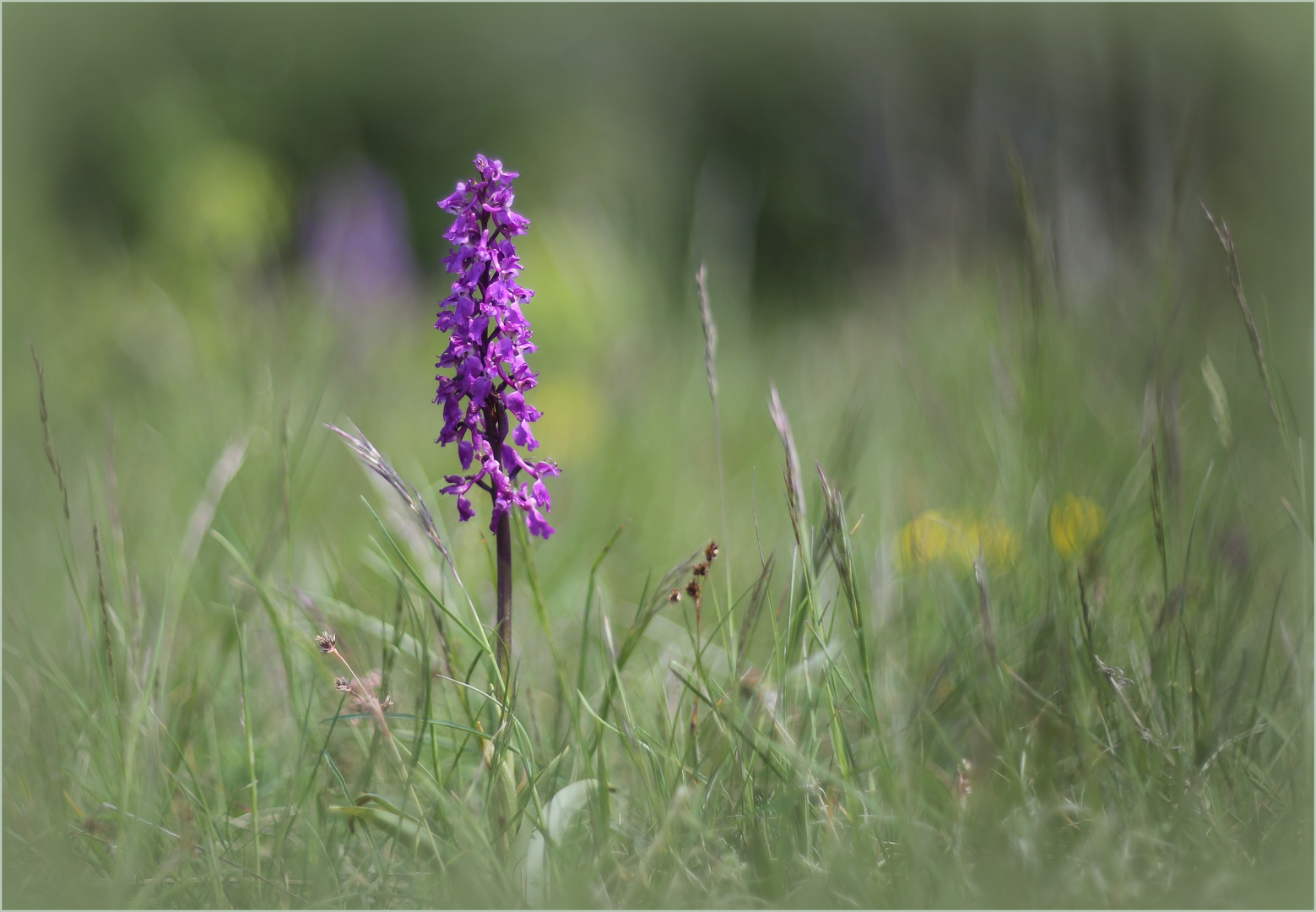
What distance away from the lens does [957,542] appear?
2.30 metres

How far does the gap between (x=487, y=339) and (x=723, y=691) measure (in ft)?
2.46

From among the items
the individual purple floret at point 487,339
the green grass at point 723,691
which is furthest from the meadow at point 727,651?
the individual purple floret at point 487,339

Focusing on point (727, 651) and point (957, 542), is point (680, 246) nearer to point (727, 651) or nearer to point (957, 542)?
point (957, 542)

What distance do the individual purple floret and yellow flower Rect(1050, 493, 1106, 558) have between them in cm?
119

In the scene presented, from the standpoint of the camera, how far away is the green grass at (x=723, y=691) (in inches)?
54.1

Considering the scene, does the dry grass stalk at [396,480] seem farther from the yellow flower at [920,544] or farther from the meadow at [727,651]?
the yellow flower at [920,544]

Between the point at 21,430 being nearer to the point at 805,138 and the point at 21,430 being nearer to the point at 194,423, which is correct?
the point at 194,423

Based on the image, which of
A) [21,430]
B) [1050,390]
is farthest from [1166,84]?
[21,430]

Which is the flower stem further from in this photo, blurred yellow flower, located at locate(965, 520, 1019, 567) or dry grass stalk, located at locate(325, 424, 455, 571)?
blurred yellow flower, located at locate(965, 520, 1019, 567)

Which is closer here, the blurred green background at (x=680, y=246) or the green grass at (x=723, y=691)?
the green grass at (x=723, y=691)

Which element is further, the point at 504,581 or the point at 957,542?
the point at 957,542

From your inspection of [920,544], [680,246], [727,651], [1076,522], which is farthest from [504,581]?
[680,246]

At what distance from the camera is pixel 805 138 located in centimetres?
991

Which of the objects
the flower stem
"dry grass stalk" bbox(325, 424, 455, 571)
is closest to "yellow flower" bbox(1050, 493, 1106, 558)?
the flower stem
